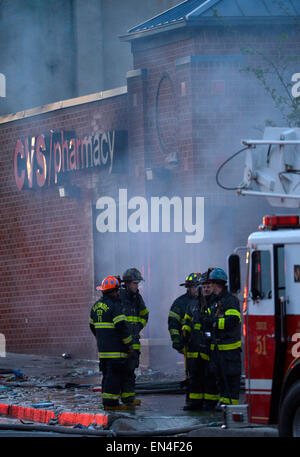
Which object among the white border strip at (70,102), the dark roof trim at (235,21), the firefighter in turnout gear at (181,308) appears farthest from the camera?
the white border strip at (70,102)

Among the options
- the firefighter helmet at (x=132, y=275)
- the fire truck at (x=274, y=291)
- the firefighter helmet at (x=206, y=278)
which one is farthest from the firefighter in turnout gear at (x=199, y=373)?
the fire truck at (x=274, y=291)

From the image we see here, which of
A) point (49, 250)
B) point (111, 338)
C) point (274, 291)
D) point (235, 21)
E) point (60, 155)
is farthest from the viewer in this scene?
point (49, 250)

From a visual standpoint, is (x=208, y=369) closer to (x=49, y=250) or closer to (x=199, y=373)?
(x=199, y=373)

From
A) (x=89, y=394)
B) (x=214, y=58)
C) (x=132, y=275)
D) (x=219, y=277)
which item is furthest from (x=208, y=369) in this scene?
(x=214, y=58)

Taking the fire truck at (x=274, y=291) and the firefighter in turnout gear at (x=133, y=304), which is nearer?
the fire truck at (x=274, y=291)

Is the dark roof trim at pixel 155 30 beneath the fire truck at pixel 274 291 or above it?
above

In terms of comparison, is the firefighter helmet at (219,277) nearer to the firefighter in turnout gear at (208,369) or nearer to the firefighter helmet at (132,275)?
the firefighter in turnout gear at (208,369)

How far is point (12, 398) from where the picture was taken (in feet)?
47.8

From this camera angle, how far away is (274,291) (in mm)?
9219

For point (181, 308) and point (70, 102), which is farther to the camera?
point (70, 102)

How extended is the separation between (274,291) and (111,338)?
366cm

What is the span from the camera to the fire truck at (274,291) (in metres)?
9.03

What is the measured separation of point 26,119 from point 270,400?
14074mm
